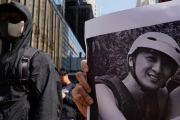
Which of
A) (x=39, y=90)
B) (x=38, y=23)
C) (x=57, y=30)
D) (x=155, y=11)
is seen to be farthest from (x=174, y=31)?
(x=57, y=30)

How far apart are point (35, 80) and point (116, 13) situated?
108 centimetres

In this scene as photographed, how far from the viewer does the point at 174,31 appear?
90 centimetres

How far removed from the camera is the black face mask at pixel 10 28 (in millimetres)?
2119

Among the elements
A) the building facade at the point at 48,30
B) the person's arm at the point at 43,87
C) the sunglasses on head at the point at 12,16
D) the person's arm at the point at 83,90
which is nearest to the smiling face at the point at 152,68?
the person's arm at the point at 83,90

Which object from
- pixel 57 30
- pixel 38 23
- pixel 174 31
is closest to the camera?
pixel 174 31

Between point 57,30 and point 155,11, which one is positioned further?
point 57,30

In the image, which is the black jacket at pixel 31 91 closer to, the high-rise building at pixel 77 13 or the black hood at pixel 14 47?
the black hood at pixel 14 47

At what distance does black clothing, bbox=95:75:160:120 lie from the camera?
35.2 inches

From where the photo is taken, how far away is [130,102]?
0.94 m

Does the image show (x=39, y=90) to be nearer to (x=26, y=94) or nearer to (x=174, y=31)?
(x=26, y=94)

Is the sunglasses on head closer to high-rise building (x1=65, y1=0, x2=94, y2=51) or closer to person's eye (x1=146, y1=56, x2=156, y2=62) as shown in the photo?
person's eye (x1=146, y1=56, x2=156, y2=62)

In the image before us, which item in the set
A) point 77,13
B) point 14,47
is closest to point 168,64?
point 14,47

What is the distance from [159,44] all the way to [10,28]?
57.8 inches

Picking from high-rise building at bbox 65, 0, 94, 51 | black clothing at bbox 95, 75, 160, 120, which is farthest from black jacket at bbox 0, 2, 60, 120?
high-rise building at bbox 65, 0, 94, 51
